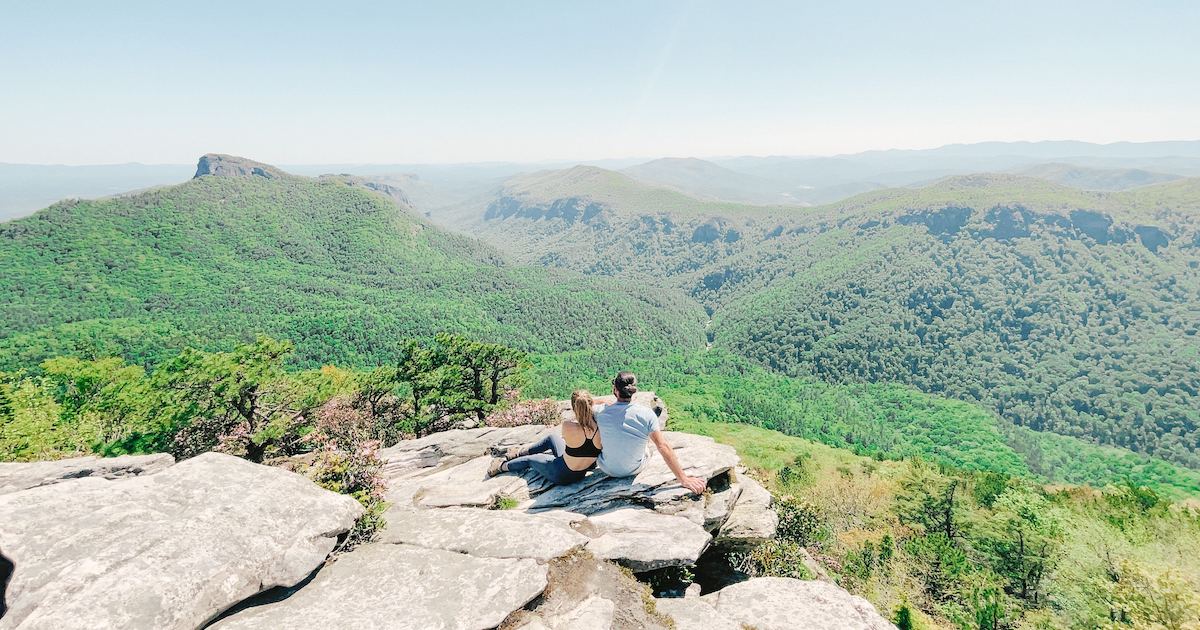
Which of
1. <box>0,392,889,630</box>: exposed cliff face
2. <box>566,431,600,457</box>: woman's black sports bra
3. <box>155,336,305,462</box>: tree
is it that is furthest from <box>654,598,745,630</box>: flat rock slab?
<box>155,336,305,462</box>: tree

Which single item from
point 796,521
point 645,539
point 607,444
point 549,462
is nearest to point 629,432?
point 607,444

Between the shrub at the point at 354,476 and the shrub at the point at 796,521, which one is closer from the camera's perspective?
the shrub at the point at 354,476

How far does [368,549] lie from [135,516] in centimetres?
417

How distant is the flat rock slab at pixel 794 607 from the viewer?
420 inches

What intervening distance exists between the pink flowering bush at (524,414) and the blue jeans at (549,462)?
12724 millimetres

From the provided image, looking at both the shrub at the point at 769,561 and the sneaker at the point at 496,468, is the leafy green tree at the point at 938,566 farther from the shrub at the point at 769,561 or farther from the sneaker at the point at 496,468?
the sneaker at the point at 496,468

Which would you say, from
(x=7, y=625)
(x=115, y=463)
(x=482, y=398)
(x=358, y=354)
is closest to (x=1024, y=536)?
(x=482, y=398)

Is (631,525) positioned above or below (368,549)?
below

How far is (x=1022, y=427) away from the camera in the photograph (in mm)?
148250

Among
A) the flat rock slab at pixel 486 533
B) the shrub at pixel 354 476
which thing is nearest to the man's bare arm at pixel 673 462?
the flat rock slab at pixel 486 533

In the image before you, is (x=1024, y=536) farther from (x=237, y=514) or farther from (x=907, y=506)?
(x=237, y=514)

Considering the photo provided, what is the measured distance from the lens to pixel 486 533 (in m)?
11.2

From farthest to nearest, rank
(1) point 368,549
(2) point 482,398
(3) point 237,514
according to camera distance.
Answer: (2) point 482,398, (1) point 368,549, (3) point 237,514

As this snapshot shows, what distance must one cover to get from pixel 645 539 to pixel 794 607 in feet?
12.4
